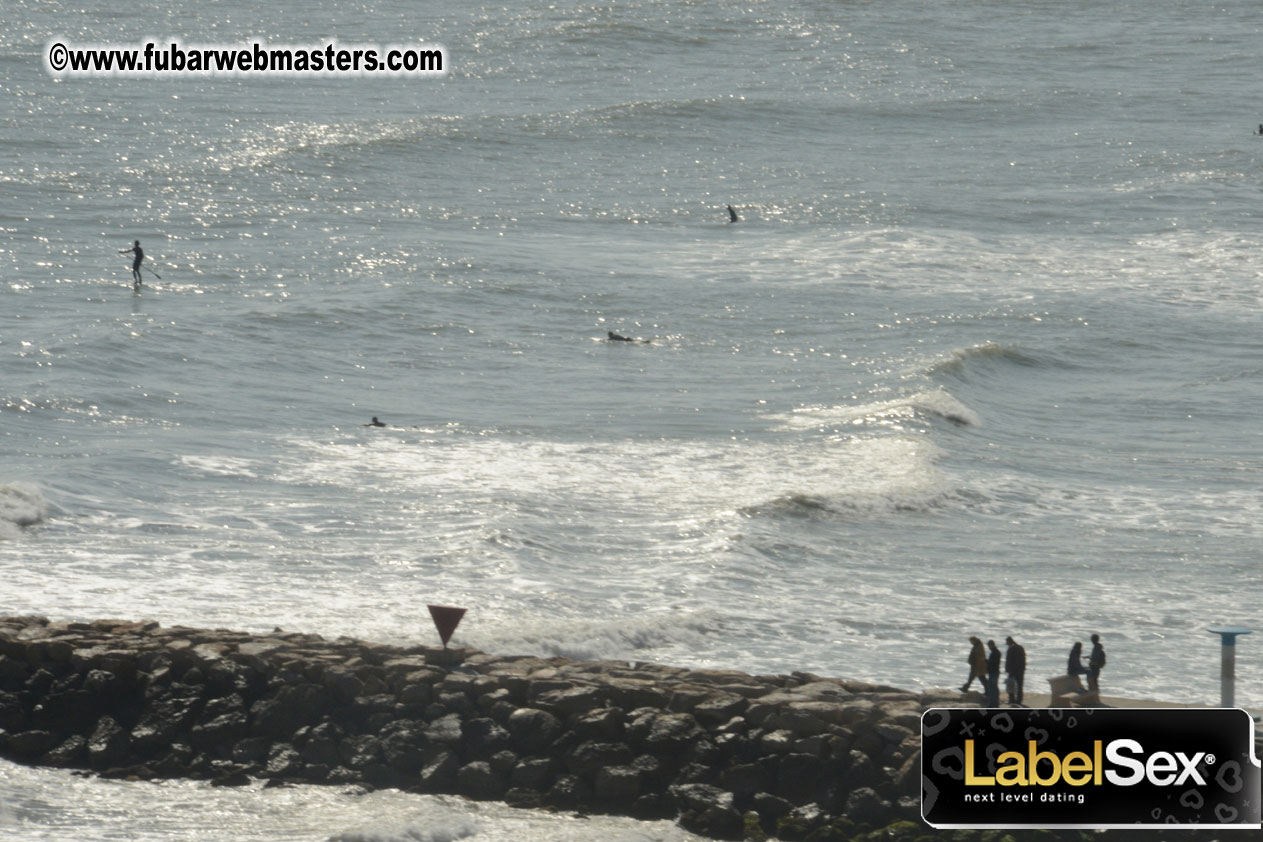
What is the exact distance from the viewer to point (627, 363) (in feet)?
108

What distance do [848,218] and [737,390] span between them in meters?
19.2

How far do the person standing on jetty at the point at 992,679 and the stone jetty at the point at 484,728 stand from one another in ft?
1.65

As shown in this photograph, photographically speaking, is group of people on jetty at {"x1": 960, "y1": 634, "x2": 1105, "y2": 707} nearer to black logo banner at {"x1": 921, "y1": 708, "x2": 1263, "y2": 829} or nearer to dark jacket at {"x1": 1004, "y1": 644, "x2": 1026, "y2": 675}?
dark jacket at {"x1": 1004, "y1": 644, "x2": 1026, "y2": 675}

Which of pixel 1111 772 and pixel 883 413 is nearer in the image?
pixel 1111 772

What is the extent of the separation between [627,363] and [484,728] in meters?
20.1

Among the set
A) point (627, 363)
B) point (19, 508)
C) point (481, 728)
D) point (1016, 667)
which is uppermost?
point (627, 363)

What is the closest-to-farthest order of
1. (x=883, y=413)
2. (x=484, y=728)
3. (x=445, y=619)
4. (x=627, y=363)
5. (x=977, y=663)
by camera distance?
(x=484, y=728)
(x=977, y=663)
(x=445, y=619)
(x=883, y=413)
(x=627, y=363)

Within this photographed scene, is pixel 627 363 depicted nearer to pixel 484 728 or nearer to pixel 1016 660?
pixel 1016 660

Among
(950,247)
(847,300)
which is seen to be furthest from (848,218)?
(847,300)

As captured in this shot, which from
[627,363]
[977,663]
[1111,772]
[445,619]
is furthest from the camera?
[627,363]

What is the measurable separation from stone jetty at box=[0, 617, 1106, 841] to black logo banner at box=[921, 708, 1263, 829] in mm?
1088

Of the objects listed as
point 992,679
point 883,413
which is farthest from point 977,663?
point 883,413

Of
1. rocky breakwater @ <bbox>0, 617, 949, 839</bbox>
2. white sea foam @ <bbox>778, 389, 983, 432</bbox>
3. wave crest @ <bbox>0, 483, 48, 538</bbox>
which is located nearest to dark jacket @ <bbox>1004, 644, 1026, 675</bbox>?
rocky breakwater @ <bbox>0, 617, 949, 839</bbox>

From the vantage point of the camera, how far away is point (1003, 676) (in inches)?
598
